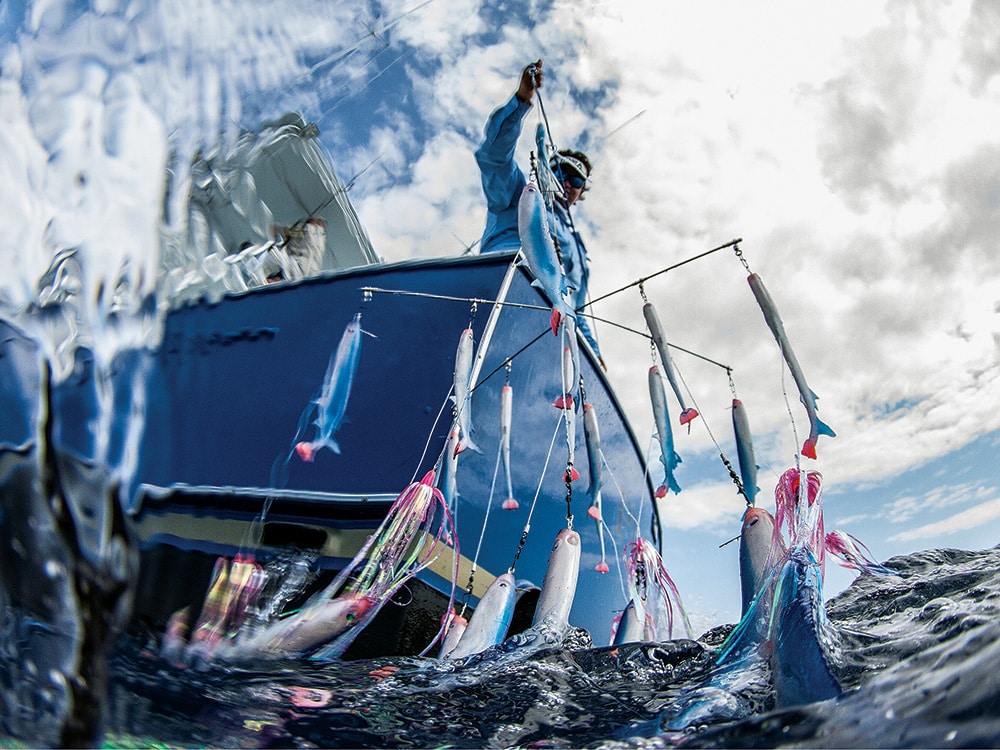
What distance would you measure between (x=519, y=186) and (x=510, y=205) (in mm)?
156

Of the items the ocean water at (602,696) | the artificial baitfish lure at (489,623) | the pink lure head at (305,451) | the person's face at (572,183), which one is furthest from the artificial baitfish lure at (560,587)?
the person's face at (572,183)

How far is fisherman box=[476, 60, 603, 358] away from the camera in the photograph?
→ 3143 millimetres

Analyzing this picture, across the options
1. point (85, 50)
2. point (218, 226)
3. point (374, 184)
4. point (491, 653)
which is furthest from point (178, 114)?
point (491, 653)

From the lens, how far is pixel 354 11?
8.65 ft

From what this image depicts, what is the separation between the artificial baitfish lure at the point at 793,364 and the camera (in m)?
2.58

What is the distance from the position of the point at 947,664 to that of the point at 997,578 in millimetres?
1056

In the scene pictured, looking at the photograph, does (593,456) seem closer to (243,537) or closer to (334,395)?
(334,395)

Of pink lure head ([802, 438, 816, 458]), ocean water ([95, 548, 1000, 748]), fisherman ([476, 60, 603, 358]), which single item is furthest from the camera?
fisherman ([476, 60, 603, 358])

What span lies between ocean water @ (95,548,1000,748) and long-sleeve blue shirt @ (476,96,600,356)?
249 centimetres

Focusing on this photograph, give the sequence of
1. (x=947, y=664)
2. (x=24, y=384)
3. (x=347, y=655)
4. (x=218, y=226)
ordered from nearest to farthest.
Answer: (x=947, y=664) → (x=24, y=384) → (x=218, y=226) → (x=347, y=655)

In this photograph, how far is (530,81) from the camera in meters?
2.99

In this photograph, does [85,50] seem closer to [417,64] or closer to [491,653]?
[417,64]

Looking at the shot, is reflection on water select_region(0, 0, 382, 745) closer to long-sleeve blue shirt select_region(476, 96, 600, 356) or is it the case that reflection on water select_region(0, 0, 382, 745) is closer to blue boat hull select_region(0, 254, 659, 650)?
blue boat hull select_region(0, 254, 659, 650)

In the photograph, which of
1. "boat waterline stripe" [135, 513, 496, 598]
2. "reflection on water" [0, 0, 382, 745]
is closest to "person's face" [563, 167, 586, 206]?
"boat waterline stripe" [135, 513, 496, 598]
